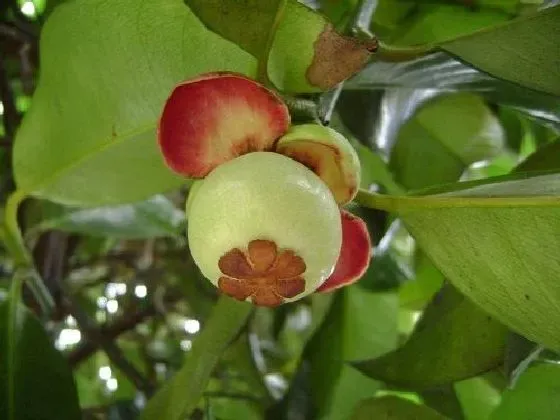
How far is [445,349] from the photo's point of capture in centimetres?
55

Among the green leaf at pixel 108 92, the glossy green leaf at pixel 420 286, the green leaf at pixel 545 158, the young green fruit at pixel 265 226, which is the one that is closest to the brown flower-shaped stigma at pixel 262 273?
the young green fruit at pixel 265 226

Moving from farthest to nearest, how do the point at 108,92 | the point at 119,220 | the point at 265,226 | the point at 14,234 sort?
the point at 119,220
the point at 14,234
the point at 108,92
the point at 265,226

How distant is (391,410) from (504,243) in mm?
200

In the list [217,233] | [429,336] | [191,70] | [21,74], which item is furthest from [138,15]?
[21,74]

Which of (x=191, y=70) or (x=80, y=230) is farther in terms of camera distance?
(x=80, y=230)

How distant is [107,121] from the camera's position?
0.51m

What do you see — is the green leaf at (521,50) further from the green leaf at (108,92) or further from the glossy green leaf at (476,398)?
the glossy green leaf at (476,398)

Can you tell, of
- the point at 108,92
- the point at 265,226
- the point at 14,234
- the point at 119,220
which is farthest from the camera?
the point at 119,220

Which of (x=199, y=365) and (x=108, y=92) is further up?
(x=108, y=92)

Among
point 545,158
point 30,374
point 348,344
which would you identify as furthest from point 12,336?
point 545,158

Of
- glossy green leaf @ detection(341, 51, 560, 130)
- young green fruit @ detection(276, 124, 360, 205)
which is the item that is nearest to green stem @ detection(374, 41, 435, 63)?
glossy green leaf @ detection(341, 51, 560, 130)

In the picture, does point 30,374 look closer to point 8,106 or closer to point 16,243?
point 16,243

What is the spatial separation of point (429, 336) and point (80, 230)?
0.31 m

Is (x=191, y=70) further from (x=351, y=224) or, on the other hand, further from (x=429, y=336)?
(x=429, y=336)
